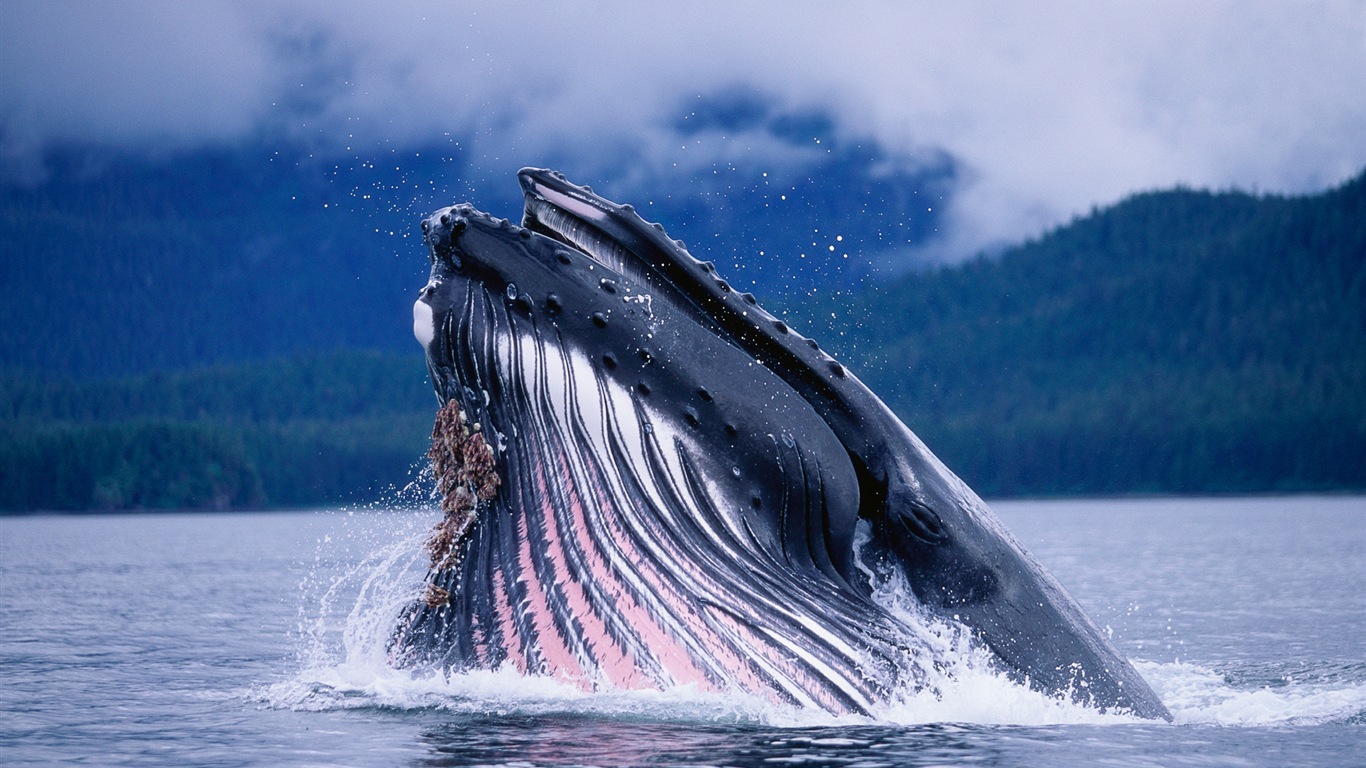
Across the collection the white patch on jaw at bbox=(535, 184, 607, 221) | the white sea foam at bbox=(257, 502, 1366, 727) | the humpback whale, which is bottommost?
the white sea foam at bbox=(257, 502, 1366, 727)

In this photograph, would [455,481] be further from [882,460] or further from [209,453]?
[209,453]

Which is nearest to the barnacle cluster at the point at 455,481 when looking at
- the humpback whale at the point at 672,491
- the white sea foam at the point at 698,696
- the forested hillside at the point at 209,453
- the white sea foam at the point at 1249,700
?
the humpback whale at the point at 672,491

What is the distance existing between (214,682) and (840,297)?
19.8ft

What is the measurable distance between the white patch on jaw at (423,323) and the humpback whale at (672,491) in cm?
2

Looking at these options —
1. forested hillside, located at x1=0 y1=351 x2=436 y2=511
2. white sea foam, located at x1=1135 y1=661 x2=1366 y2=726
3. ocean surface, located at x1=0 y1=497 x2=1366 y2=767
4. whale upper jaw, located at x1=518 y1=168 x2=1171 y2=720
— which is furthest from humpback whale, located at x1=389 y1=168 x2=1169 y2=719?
forested hillside, located at x1=0 y1=351 x2=436 y2=511

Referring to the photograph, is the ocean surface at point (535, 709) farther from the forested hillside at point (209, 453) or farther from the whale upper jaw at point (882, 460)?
the forested hillside at point (209, 453)

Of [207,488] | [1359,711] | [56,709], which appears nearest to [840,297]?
[1359,711]

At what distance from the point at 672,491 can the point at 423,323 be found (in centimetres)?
139

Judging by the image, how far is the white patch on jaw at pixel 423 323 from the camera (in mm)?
7086

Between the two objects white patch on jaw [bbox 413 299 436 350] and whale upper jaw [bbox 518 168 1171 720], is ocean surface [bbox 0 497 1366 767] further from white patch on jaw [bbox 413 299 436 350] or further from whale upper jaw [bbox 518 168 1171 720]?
white patch on jaw [bbox 413 299 436 350]

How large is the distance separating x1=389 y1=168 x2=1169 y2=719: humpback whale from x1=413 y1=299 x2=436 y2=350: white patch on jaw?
0.02m

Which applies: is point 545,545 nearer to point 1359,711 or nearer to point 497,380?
point 497,380

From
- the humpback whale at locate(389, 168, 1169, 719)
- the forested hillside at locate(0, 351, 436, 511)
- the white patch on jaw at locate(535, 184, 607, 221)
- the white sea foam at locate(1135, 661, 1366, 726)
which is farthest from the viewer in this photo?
the forested hillside at locate(0, 351, 436, 511)

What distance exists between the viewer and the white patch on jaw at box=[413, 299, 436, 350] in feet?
23.2
